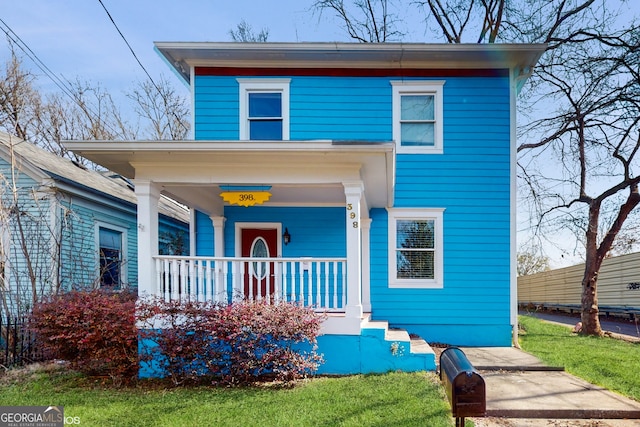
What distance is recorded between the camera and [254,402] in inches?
172

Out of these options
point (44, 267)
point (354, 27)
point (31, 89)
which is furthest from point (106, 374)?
point (31, 89)

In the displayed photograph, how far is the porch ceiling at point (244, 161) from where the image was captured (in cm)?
514

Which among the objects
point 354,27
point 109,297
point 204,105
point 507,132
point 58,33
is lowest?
point 109,297

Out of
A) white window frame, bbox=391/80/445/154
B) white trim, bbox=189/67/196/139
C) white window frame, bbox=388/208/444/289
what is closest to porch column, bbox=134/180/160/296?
white trim, bbox=189/67/196/139

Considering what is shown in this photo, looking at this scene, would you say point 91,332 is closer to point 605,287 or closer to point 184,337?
point 184,337

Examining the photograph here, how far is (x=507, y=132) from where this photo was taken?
7984 millimetres

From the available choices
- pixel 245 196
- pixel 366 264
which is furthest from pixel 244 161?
pixel 366 264

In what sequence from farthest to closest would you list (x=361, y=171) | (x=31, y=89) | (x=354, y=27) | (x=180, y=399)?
1. (x=31, y=89)
2. (x=354, y=27)
3. (x=361, y=171)
4. (x=180, y=399)

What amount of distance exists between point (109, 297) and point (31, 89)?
A: 621 inches

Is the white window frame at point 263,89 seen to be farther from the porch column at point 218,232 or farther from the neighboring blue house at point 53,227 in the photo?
the neighboring blue house at point 53,227

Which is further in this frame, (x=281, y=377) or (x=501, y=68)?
(x=501, y=68)

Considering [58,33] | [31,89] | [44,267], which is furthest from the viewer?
[31,89]

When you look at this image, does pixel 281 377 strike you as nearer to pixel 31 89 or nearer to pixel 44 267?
pixel 44 267

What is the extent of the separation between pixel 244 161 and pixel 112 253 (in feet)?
20.5
